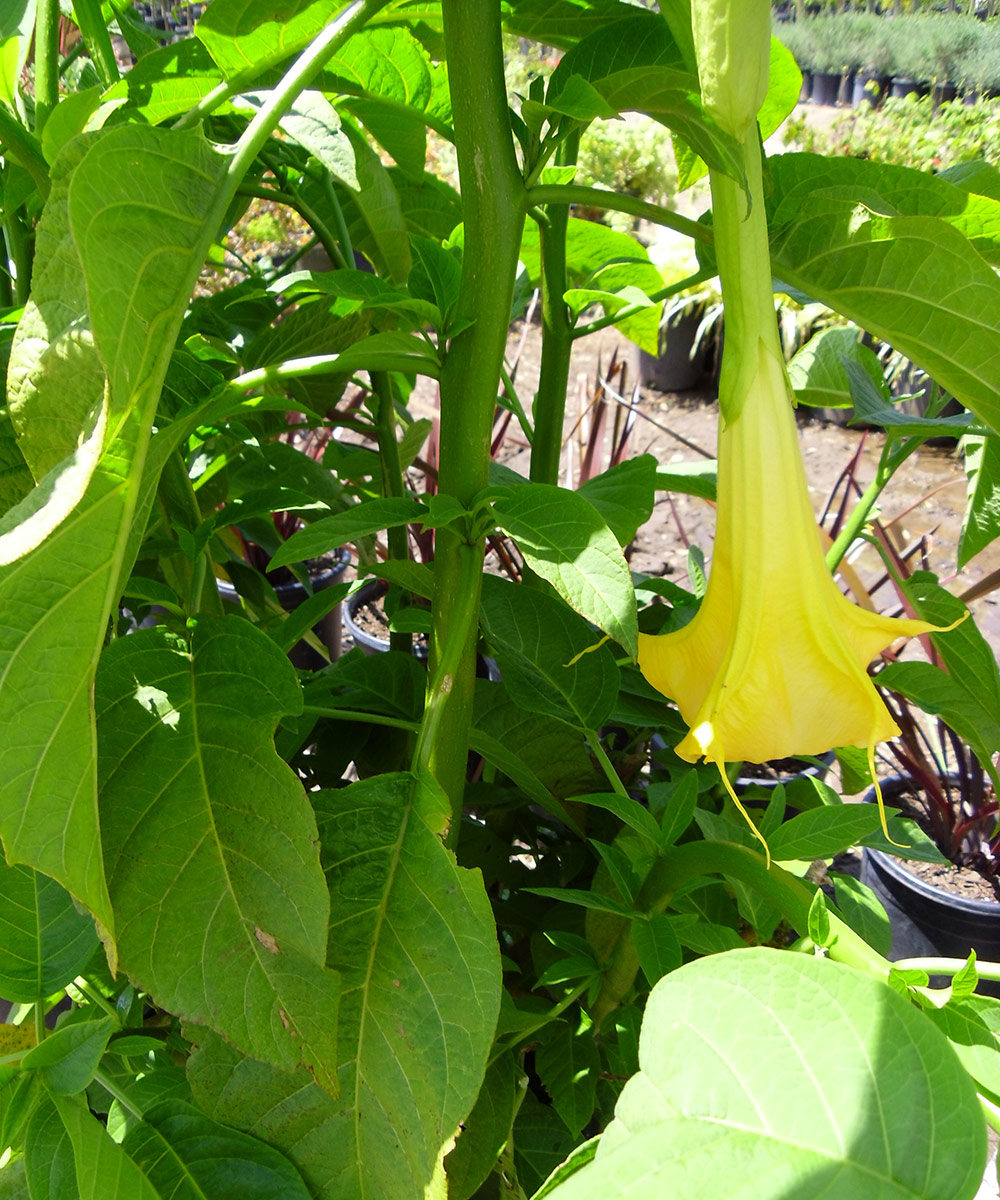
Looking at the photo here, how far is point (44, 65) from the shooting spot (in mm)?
536

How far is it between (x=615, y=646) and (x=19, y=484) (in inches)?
16.6

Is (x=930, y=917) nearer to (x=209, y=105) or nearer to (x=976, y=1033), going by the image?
A: (x=976, y=1033)

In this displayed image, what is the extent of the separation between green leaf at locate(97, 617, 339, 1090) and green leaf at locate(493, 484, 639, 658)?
0.13 m

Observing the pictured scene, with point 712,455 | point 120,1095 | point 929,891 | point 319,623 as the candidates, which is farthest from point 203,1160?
point 712,455

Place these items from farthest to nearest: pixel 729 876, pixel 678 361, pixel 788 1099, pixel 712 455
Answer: pixel 678 361
pixel 712 455
pixel 729 876
pixel 788 1099

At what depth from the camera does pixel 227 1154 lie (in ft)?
1.46

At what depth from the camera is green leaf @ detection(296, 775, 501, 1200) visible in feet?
1.38

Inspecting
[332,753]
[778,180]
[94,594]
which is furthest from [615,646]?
[94,594]

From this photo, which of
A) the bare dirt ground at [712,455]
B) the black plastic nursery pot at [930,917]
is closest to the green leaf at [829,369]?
the black plastic nursery pot at [930,917]

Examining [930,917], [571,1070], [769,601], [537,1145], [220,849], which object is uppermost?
[769,601]

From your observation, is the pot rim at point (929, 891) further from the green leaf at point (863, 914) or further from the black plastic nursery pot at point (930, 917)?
the green leaf at point (863, 914)

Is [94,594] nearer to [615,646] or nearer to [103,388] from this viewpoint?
[103,388]

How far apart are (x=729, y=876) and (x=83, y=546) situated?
33cm

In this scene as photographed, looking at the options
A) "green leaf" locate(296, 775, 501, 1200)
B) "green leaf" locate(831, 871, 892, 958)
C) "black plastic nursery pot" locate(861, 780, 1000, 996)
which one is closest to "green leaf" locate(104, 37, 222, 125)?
"green leaf" locate(296, 775, 501, 1200)
